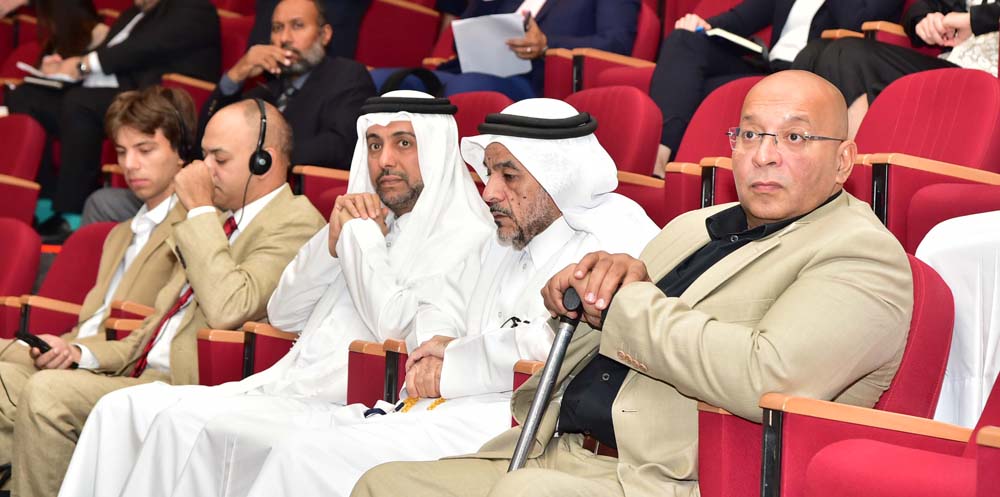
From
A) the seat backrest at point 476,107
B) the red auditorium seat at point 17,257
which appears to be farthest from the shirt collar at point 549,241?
the red auditorium seat at point 17,257

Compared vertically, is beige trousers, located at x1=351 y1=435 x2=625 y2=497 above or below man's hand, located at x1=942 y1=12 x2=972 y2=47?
below

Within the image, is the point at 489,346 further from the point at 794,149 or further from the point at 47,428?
the point at 47,428

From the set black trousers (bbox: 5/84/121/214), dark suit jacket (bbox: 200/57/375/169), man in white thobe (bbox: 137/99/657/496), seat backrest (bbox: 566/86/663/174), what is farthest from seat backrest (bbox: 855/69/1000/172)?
black trousers (bbox: 5/84/121/214)

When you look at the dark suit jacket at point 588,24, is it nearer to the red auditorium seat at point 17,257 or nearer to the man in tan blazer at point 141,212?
the man in tan blazer at point 141,212

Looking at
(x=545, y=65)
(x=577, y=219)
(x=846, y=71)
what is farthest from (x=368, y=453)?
(x=545, y=65)

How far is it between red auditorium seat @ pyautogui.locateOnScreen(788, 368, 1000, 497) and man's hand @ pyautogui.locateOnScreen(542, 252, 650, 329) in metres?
0.34

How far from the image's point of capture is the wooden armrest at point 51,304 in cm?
460

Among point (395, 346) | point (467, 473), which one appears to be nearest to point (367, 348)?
point (395, 346)

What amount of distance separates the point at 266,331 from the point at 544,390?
1.53 m

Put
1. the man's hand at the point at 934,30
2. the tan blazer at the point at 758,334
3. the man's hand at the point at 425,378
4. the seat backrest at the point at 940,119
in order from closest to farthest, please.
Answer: the tan blazer at the point at 758,334 < the man's hand at the point at 425,378 < the seat backrest at the point at 940,119 < the man's hand at the point at 934,30

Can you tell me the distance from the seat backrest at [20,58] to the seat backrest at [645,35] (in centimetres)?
355

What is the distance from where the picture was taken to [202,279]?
381 centimetres

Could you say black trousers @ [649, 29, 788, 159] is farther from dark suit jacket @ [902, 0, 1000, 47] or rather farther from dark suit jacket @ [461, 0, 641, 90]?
dark suit jacket @ [461, 0, 641, 90]

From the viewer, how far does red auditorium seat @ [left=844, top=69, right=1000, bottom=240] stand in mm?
3078
